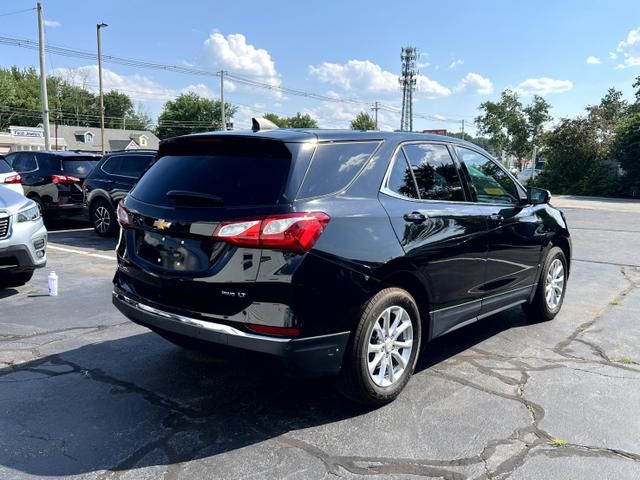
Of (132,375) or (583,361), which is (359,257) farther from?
(583,361)

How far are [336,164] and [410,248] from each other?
750mm

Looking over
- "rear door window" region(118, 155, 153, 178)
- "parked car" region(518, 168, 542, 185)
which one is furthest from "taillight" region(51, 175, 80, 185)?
"parked car" region(518, 168, 542, 185)

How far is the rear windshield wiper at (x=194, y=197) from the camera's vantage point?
10.6ft

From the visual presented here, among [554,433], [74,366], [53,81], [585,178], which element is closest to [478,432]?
[554,433]

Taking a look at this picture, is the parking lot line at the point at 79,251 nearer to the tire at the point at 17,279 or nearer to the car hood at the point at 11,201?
the tire at the point at 17,279

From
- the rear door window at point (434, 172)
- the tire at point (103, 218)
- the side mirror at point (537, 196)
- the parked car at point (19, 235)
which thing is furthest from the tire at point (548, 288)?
the tire at point (103, 218)

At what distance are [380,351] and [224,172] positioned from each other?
1.50 m

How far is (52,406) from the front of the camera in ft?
11.5

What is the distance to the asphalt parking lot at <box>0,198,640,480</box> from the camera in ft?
9.49

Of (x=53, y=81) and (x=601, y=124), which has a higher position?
(x=53, y=81)

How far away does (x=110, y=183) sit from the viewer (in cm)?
1098

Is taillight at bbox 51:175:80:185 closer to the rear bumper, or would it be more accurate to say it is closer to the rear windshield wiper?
the rear windshield wiper

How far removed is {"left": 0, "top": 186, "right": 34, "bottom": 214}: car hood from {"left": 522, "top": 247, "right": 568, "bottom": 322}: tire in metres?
5.60

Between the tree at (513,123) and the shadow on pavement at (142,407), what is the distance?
148 ft
